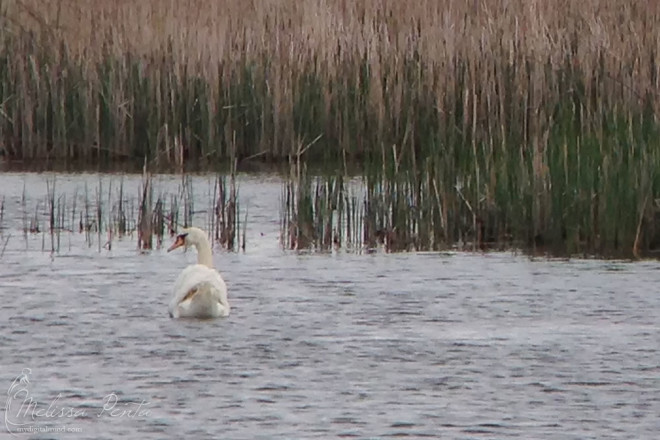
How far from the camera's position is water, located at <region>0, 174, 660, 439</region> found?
6.48 meters

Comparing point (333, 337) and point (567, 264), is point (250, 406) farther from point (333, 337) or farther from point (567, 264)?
point (567, 264)

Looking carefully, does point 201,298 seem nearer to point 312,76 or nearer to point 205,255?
point 205,255

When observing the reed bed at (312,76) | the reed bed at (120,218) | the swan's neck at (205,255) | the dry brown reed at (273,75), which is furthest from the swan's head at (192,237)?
the dry brown reed at (273,75)

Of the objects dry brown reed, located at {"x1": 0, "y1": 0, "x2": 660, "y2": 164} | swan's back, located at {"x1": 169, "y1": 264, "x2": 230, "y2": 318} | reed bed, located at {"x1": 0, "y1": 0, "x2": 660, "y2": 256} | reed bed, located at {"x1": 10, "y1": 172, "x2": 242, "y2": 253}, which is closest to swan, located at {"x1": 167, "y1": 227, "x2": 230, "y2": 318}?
swan's back, located at {"x1": 169, "y1": 264, "x2": 230, "y2": 318}

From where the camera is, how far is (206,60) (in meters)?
14.9

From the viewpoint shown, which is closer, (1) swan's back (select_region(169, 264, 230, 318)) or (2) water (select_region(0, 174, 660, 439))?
(2) water (select_region(0, 174, 660, 439))

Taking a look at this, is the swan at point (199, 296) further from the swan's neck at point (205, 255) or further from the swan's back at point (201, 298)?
the swan's neck at point (205, 255)

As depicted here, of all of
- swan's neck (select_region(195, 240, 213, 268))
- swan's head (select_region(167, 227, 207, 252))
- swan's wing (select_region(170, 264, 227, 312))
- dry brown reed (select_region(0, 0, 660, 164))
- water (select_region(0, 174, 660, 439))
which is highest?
dry brown reed (select_region(0, 0, 660, 164))

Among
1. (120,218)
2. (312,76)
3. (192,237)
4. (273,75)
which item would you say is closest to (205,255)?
(192,237)

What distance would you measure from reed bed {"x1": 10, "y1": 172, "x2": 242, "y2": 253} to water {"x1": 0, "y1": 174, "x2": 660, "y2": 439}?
0.56ft

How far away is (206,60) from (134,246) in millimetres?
4298

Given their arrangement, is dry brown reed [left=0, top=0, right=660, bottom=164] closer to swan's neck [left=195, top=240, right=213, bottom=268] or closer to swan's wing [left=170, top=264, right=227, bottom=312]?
swan's neck [left=195, top=240, right=213, bottom=268]

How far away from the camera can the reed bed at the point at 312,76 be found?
13266mm

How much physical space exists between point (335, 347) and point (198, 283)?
1057 millimetres
